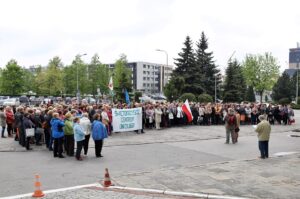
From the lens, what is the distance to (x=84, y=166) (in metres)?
12.6

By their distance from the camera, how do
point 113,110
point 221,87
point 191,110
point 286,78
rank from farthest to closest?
point 286,78 < point 221,87 < point 191,110 < point 113,110

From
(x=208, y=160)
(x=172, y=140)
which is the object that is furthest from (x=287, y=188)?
(x=172, y=140)

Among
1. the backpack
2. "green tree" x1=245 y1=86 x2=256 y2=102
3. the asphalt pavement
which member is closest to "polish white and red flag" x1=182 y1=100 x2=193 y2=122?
the asphalt pavement

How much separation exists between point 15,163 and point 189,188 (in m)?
6.50

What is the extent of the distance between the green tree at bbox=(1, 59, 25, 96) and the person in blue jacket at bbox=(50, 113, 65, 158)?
62.2 m

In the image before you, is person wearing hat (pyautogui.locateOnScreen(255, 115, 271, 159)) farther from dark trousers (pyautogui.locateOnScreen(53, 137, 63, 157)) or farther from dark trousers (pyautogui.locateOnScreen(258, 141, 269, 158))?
dark trousers (pyautogui.locateOnScreen(53, 137, 63, 157))

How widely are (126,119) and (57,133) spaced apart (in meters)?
7.63

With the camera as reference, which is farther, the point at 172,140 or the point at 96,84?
the point at 96,84

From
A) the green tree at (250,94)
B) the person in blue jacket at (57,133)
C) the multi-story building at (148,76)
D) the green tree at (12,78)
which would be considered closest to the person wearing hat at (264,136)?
the person in blue jacket at (57,133)

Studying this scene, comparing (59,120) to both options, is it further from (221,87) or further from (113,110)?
(221,87)

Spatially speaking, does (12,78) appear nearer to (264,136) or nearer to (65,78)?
(65,78)

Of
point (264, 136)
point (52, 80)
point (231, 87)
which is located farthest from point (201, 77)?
point (264, 136)

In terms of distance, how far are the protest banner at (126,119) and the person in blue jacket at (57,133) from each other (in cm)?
685

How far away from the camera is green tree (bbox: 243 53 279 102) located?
78250 mm
